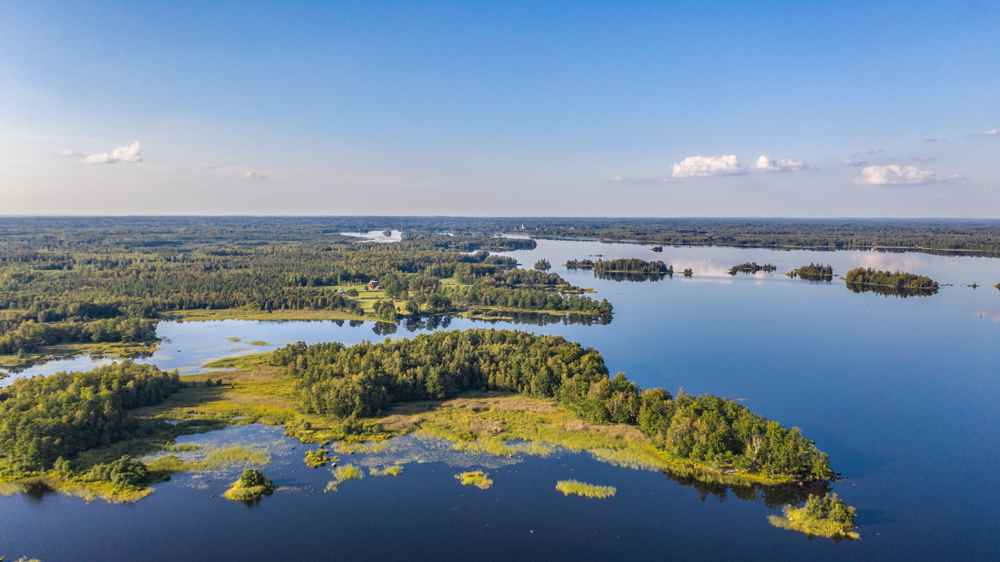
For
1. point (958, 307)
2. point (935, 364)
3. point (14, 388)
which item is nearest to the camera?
point (14, 388)

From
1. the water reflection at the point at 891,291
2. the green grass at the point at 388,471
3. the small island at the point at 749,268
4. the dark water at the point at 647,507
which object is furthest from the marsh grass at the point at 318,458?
the small island at the point at 749,268

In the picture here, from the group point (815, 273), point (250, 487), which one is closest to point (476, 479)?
point (250, 487)

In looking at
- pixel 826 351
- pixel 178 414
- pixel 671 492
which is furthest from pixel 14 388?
pixel 826 351

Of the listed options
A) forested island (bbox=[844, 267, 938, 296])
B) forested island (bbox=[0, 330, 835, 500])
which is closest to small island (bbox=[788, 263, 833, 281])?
forested island (bbox=[844, 267, 938, 296])

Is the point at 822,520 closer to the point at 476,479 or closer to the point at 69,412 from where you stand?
the point at 476,479

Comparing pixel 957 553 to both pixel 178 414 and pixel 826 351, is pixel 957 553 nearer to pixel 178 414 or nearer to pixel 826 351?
pixel 826 351

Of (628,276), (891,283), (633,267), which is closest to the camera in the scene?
(891,283)
